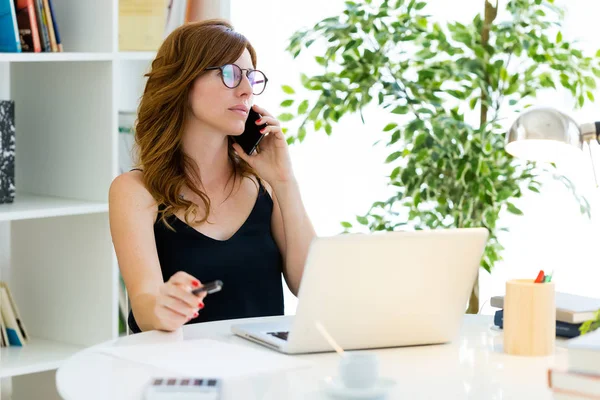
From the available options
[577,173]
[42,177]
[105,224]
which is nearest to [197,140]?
[105,224]

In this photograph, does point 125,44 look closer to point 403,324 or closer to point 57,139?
point 57,139

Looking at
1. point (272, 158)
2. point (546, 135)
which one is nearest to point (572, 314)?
point (546, 135)

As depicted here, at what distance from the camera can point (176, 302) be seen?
1.88 metres

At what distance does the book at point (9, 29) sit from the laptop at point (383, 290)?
49.1 inches

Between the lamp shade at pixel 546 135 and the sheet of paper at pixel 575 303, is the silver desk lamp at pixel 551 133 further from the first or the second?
the sheet of paper at pixel 575 303

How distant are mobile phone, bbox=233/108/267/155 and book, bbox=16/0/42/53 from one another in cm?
70

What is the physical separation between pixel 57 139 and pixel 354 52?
37.9 inches

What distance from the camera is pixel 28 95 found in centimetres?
310

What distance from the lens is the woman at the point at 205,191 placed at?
2.35m

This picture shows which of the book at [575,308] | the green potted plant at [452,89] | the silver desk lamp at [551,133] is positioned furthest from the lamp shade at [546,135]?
the green potted plant at [452,89]

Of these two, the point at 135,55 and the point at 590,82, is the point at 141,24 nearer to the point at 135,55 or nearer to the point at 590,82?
the point at 135,55

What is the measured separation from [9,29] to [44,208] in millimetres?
497

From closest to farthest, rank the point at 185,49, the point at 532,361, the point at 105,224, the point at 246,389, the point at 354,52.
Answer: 1. the point at 246,389
2. the point at 532,361
3. the point at 185,49
4. the point at 105,224
5. the point at 354,52

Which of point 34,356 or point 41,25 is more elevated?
point 41,25
